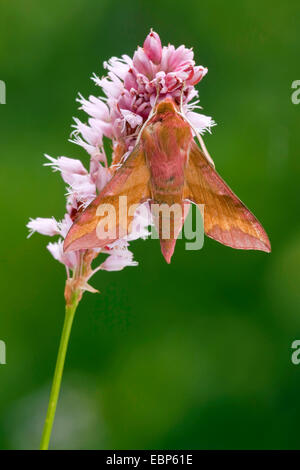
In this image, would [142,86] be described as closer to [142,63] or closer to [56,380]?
[142,63]

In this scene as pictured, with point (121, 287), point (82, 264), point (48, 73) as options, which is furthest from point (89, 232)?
point (48, 73)

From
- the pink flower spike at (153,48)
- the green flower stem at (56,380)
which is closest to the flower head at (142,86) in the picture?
the pink flower spike at (153,48)

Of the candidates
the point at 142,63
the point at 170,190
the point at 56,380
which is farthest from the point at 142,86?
the point at 56,380

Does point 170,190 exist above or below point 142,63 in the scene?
below

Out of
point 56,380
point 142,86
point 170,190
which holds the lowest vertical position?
point 56,380

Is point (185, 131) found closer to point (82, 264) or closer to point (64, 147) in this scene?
point (82, 264)

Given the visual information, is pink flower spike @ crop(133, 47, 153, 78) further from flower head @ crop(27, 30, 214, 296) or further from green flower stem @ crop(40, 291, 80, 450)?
green flower stem @ crop(40, 291, 80, 450)

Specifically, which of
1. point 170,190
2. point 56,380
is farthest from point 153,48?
point 56,380
